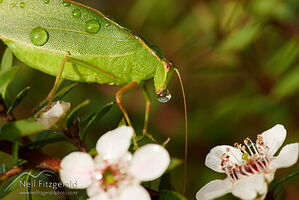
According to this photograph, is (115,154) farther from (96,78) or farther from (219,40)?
(219,40)

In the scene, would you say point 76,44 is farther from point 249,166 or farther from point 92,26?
point 249,166

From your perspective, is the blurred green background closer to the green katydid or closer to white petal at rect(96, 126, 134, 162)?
the green katydid

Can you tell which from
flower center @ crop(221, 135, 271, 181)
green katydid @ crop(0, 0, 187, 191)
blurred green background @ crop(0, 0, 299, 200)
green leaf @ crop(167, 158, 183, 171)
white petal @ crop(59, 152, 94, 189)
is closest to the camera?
green leaf @ crop(167, 158, 183, 171)

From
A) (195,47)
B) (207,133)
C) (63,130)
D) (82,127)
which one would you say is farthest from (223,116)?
(63,130)

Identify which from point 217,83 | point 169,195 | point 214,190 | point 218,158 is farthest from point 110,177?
point 217,83

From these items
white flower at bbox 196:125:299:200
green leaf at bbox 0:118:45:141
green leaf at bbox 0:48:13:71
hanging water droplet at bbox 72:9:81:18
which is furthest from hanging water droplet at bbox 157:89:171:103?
green leaf at bbox 0:118:45:141

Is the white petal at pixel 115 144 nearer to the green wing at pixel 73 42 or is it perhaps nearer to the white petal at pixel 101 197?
the white petal at pixel 101 197
